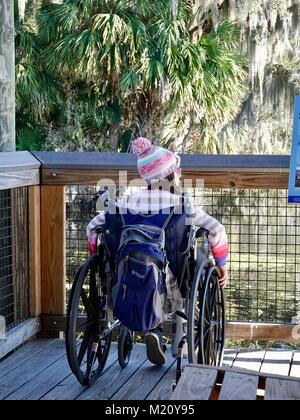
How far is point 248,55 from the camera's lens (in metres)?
16.6

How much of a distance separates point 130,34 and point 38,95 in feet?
6.02

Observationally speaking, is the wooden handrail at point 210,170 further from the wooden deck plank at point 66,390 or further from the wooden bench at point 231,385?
the wooden bench at point 231,385

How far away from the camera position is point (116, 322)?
3.86 m

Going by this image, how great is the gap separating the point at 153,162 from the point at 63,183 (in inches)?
43.2

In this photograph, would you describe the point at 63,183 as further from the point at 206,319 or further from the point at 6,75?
the point at 206,319

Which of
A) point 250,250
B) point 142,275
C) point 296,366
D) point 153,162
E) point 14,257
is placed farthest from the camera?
point 250,250

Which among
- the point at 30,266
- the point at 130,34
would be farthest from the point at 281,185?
the point at 130,34

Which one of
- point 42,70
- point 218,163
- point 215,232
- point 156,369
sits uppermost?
point 42,70

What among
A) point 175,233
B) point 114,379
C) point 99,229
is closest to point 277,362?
point 114,379

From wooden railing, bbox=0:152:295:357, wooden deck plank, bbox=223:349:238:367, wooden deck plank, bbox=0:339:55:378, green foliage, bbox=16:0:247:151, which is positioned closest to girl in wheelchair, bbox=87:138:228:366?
wooden deck plank, bbox=223:349:238:367

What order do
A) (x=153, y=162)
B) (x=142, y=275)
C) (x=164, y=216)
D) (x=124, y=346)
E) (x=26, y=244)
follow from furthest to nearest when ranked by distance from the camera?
1. (x=26, y=244)
2. (x=124, y=346)
3. (x=153, y=162)
4. (x=164, y=216)
5. (x=142, y=275)

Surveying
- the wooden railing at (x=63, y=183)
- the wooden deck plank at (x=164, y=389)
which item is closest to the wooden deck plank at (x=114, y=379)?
the wooden deck plank at (x=164, y=389)
